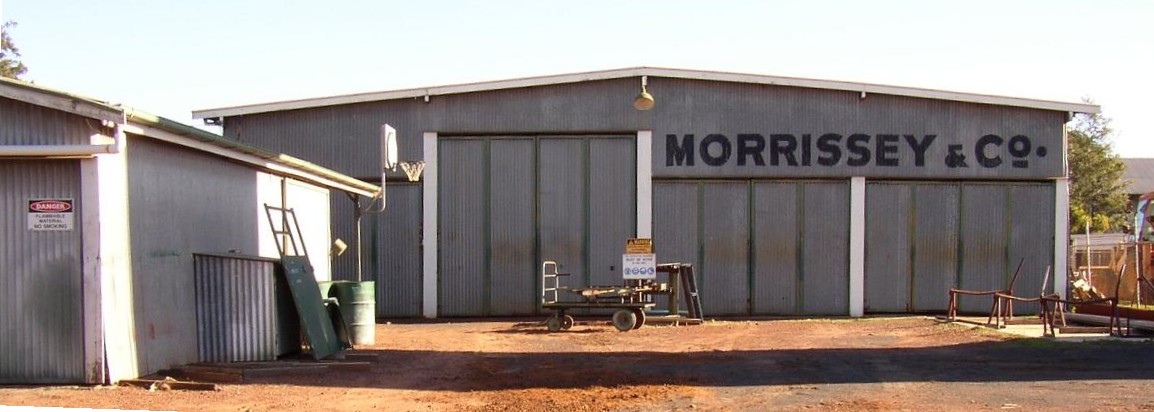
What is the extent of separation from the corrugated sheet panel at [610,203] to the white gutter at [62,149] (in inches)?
507

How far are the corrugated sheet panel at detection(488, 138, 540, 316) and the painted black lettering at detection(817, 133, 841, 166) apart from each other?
6110 millimetres

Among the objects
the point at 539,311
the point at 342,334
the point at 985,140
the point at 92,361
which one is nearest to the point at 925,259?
the point at 985,140

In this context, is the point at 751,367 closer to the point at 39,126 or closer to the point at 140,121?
the point at 140,121

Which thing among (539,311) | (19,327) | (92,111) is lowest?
(539,311)

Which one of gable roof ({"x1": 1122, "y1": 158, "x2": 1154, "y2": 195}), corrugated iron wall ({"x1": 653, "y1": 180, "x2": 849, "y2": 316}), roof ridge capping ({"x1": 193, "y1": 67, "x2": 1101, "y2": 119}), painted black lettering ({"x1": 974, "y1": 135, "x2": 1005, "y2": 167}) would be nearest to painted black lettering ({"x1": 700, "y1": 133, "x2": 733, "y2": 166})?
corrugated iron wall ({"x1": 653, "y1": 180, "x2": 849, "y2": 316})

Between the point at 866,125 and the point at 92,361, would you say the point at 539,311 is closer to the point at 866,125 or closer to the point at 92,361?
the point at 866,125

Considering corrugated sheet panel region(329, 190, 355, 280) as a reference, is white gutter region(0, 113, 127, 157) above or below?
above

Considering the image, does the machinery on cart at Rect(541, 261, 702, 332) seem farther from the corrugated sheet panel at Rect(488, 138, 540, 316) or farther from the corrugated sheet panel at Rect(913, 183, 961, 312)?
the corrugated sheet panel at Rect(913, 183, 961, 312)

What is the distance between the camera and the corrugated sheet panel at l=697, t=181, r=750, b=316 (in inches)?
877

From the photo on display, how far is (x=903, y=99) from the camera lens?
22.2 metres

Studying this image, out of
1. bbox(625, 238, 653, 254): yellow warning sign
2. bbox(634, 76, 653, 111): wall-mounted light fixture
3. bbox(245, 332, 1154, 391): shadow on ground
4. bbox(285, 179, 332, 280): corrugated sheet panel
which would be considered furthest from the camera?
bbox(634, 76, 653, 111): wall-mounted light fixture

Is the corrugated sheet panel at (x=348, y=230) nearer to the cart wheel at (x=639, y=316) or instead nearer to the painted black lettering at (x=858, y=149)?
the cart wheel at (x=639, y=316)

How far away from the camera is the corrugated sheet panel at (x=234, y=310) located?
1217 cm

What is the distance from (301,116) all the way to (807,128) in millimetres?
10803
